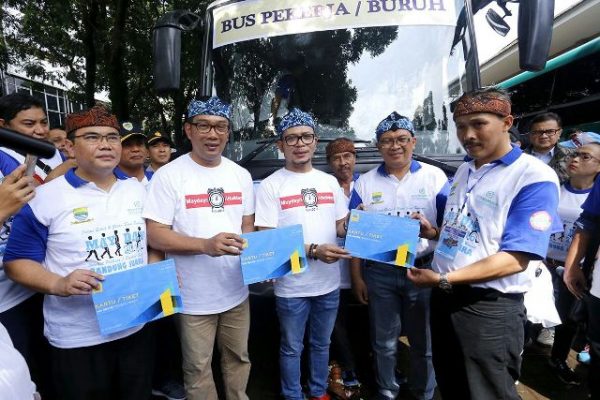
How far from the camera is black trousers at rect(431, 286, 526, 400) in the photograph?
6.20 feet

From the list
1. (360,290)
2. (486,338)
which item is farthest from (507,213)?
(360,290)

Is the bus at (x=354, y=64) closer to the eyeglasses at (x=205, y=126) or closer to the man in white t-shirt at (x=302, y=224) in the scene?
the man in white t-shirt at (x=302, y=224)

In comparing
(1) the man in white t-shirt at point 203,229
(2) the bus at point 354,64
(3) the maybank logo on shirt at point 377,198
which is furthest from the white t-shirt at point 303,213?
(2) the bus at point 354,64

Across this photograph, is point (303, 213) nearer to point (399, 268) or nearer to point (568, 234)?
point (399, 268)

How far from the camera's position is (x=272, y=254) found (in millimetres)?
2256

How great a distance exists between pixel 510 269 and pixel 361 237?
805 millimetres

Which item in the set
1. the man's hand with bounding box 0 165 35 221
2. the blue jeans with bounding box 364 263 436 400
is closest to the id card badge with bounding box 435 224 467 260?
the blue jeans with bounding box 364 263 436 400

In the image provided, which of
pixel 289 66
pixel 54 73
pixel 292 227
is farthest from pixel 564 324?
pixel 54 73

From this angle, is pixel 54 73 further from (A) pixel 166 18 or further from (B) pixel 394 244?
(B) pixel 394 244

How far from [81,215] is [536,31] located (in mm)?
3291

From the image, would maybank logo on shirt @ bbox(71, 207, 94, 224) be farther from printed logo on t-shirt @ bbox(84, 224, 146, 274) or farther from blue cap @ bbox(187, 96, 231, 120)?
blue cap @ bbox(187, 96, 231, 120)

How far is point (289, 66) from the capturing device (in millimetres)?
3352

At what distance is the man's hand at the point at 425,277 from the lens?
1.86 metres

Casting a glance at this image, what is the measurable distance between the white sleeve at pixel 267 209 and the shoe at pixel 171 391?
5.04 ft
